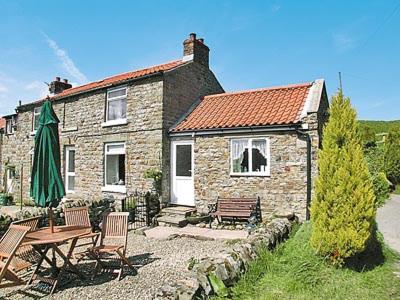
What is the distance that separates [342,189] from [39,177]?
19.9ft

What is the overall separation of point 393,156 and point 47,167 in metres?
16.9

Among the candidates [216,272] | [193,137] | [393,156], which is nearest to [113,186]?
[193,137]

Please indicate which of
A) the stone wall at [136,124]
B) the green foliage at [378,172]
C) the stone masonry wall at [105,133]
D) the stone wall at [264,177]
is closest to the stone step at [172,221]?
the stone wall at [264,177]

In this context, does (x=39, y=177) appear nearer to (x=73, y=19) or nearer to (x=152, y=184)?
(x=73, y=19)

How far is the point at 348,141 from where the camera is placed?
5.89 m

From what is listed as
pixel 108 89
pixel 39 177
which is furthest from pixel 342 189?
pixel 108 89

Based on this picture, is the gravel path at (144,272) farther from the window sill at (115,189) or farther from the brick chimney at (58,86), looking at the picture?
the brick chimney at (58,86)

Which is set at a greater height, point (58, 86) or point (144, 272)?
point (58, 86)

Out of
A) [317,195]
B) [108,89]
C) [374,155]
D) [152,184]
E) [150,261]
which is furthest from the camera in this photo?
[374,155]

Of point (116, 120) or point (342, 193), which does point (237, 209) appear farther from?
point (116, 120)

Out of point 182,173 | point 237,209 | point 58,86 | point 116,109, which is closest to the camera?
point 237,209

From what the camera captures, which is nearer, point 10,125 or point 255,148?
point 255,148

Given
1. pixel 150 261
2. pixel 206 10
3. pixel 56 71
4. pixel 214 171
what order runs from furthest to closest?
pixel 56 71 → pixel 214 171 → pixel 206 10 → pixel 150 261

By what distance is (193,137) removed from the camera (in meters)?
13.0
